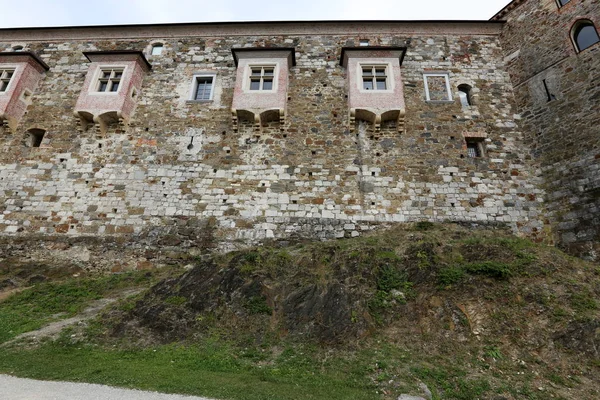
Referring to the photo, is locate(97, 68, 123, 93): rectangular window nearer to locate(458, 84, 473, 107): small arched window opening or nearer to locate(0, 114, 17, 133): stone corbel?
locate(0, 114, 17, 133): stone corbel

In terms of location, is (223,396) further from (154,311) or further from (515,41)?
(515,41)

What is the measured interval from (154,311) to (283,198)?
6.26 meters

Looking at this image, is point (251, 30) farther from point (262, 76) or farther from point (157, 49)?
point (157, 49)

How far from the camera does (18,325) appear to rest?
26.0 ft

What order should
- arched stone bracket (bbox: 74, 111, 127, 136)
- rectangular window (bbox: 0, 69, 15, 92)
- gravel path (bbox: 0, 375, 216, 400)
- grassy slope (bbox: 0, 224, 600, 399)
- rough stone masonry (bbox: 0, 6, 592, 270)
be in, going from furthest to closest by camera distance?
rectangular window (bbox: 0, 69, 15, 92), arched stone bracket (bbox: 74, 111, 127, 136), rough stone masonry (bbox: 0, 6, 592, 270), grassy slope (bbox: 0, 224, 600, 399), gravel path (bbox: 0, 375, 216, 400)

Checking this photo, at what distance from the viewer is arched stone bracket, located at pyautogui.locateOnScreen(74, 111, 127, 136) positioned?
1398cm

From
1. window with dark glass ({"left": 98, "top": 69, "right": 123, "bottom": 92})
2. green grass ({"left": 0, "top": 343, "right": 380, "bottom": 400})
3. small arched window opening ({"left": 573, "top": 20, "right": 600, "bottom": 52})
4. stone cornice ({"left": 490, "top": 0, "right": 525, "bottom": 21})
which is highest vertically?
stone cornice ({"left": 490, "top": 0, "right": 525, "bottom": 21})

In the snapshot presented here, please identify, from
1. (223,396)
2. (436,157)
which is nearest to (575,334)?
(223,396)

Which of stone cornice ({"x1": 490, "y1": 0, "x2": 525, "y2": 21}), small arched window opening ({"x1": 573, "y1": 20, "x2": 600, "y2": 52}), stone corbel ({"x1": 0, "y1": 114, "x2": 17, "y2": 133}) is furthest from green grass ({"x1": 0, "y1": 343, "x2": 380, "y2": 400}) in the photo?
stone cornice ({"x1": 490, "y1": 0, "x2": 525, "y2": 21})

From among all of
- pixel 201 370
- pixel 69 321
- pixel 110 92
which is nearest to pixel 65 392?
pixel 201 370

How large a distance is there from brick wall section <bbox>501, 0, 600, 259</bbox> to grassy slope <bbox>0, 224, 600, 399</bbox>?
9.92ft

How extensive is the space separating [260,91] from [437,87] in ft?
25.5

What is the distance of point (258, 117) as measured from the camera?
13.7 m

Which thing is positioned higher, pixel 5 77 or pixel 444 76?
pixel 444 76
